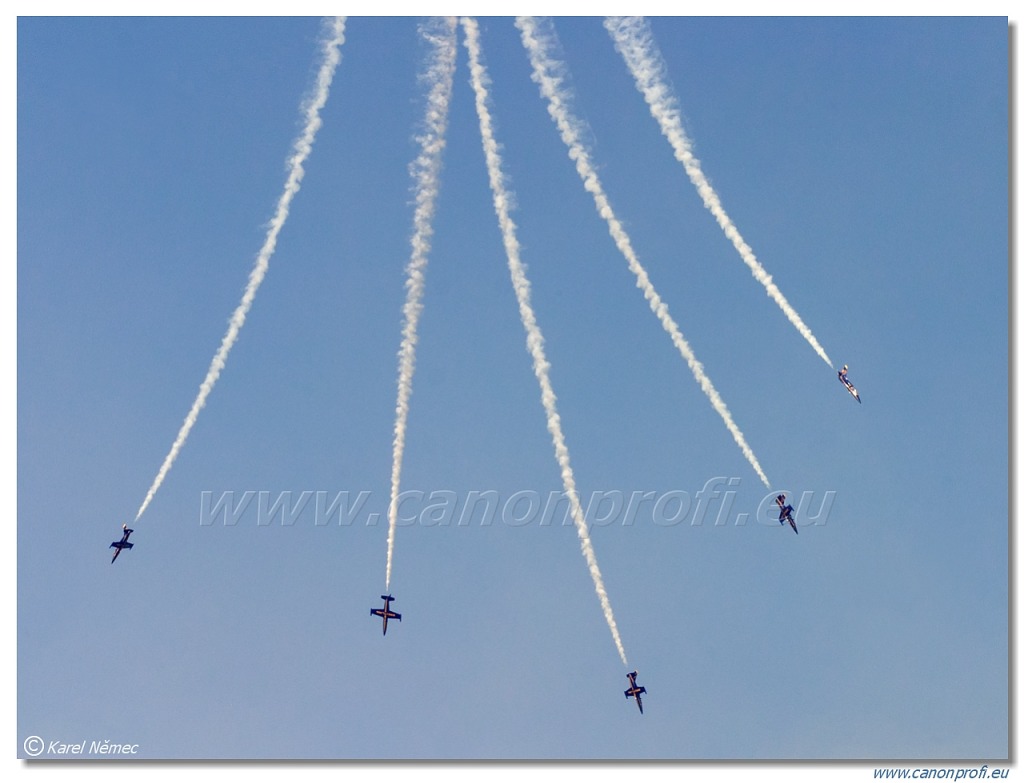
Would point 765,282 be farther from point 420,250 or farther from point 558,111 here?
point 420,250

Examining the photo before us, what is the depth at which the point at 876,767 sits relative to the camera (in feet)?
125

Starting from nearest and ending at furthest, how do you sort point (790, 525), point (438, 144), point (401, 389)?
point (438, 144)
point (401, 389)
point (790, 525)

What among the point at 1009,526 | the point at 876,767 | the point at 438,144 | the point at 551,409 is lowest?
the point at 876,767

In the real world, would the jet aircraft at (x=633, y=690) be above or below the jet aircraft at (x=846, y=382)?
below

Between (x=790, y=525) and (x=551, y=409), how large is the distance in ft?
37.6

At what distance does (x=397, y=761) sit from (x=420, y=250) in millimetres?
16835

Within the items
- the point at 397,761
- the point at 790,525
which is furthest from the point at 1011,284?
the point at 397,761

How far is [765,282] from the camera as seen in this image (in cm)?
4044

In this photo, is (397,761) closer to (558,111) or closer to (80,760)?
(80,760)

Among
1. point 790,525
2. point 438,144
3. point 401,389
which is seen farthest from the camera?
point 790,525

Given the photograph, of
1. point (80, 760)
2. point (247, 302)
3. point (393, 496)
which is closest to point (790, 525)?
point (393, 496)

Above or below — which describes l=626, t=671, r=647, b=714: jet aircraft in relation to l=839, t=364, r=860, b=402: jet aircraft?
below

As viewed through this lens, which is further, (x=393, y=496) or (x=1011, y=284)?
(x=393, y=496)

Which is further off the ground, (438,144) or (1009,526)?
(438,144)
